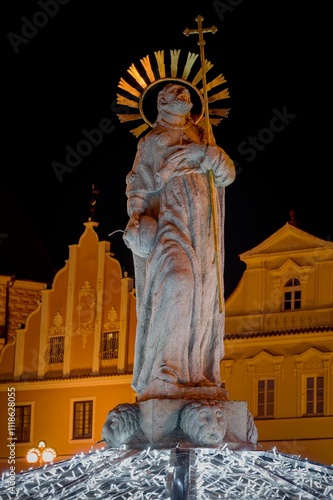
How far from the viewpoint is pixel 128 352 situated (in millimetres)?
39000

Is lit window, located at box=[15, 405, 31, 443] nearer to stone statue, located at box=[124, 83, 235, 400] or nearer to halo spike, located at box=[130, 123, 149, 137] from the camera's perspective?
halo spike, located at box=[130, 123, 149, 137]

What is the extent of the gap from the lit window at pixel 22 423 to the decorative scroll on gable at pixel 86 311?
2.40 meters

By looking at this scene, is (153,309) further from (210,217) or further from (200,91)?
(200,91)

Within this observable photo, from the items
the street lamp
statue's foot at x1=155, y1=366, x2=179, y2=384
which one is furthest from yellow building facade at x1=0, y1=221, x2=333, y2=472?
statue's foot at x1=155, y1=366, x2=179, y2=384

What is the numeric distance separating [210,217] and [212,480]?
2.86 meters

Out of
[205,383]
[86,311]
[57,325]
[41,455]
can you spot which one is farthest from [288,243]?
[205,383]

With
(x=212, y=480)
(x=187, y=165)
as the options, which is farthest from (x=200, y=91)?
(x=212, y=480)

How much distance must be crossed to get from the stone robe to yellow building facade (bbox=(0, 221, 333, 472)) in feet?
72.0

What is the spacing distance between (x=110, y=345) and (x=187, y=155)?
2589cm

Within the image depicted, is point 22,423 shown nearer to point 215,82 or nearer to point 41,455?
point 41,455

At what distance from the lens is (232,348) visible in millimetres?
38031

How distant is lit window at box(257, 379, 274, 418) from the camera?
122 ft

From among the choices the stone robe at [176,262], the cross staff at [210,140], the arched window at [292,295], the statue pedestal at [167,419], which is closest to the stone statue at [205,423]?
the statue pedestal at [167,419]

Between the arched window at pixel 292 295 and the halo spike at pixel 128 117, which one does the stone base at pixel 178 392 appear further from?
the arched window at pixel 292 295
